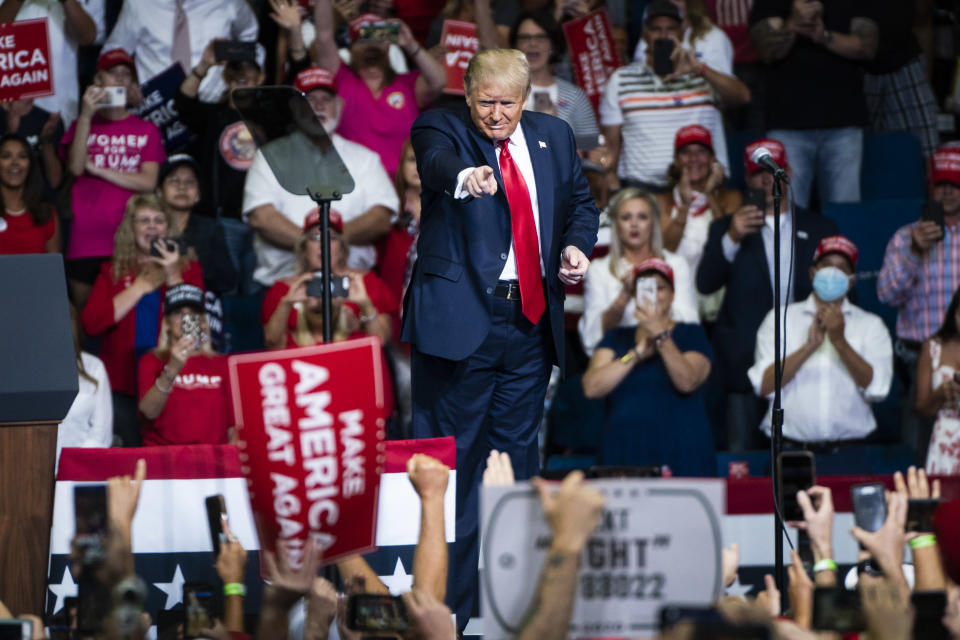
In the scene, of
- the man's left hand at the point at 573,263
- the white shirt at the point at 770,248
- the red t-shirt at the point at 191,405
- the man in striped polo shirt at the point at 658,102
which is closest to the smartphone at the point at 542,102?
the man in striped polo shirt at the point at 658,102

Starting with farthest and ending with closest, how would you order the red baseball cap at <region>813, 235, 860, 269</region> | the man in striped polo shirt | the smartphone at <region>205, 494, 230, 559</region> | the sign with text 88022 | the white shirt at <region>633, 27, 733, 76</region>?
the white shirt at <region>633, 27, 733, 76</region>
the man in striped polo shirt
the red baseball cap at <region>813, 235, 860, 269</region>
the smartphone at <region>205, 494, 230, 559</region>
the sign with text 88022

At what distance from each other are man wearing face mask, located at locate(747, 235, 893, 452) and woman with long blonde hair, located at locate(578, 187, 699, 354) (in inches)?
18.2

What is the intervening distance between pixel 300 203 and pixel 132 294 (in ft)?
3.39

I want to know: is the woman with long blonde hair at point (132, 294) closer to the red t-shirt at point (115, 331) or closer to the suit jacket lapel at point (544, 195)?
the red t-shirt at point (115, 331)

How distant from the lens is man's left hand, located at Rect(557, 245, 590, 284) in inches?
158

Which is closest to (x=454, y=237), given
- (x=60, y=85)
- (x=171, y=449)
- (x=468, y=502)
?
(x=468, y=502)

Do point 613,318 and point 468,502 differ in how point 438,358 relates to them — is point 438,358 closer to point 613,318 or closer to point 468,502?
point 468,502

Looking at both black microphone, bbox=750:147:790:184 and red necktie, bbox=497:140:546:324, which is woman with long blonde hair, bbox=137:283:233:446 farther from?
black microphone, bbox=750:147:790:184

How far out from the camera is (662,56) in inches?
288

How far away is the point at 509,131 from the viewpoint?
412 cm

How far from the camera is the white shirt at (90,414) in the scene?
19.0 feet

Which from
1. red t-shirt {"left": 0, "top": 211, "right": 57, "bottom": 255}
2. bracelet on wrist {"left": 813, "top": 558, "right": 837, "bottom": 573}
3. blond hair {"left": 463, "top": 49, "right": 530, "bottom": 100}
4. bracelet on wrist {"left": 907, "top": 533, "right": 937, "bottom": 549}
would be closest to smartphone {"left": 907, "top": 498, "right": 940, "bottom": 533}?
bracelet on wrist {"left": 907, "top": 533, "right": 937, "bottom": 549}

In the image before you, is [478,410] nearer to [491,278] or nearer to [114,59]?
[491,278]

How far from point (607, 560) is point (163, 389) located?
11.8 feet
